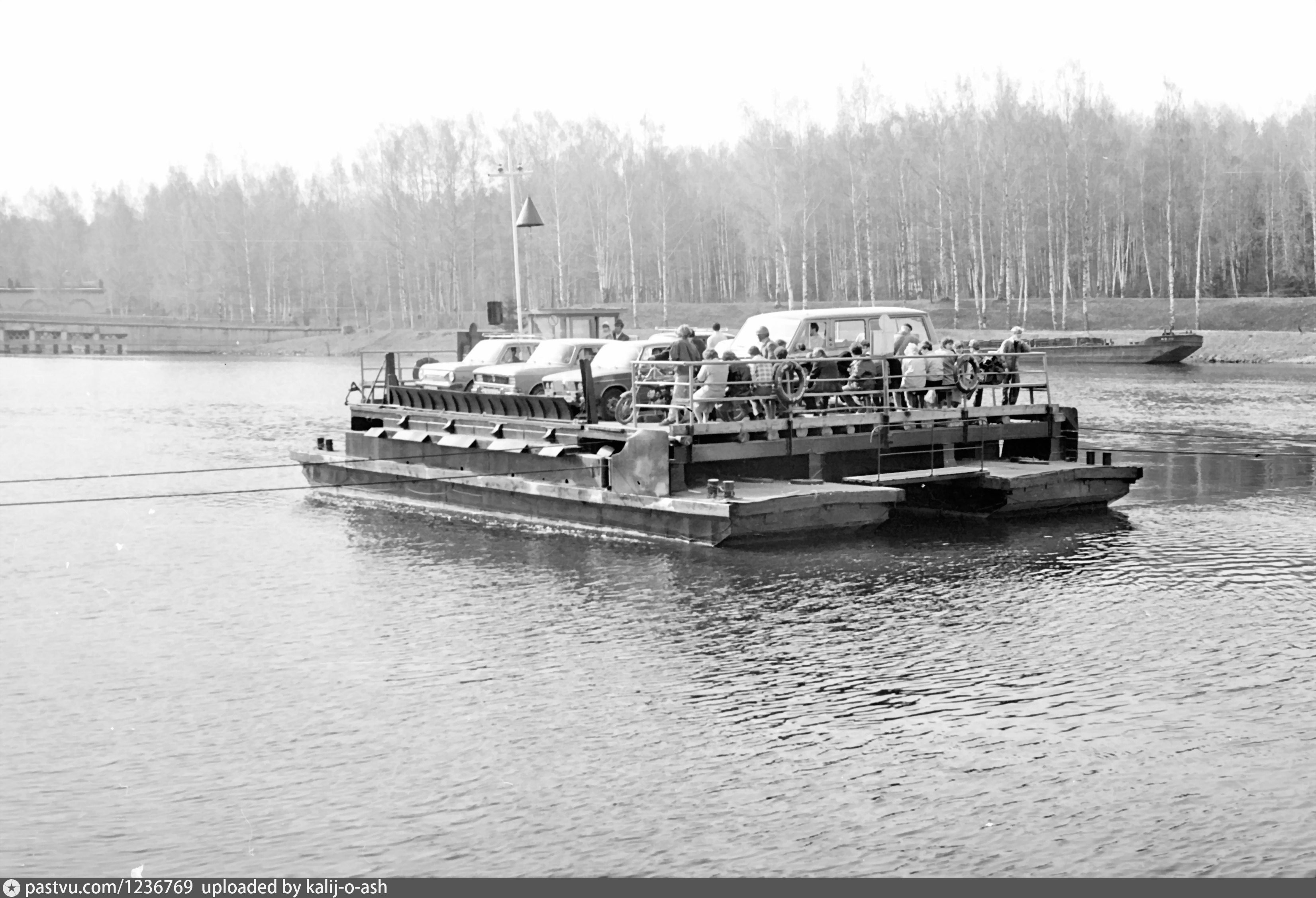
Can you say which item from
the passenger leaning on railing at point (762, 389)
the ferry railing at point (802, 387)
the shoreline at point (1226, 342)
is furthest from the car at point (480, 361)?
the shoreline at point (1226, 342)

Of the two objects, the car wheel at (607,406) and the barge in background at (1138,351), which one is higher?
the barge in background at (1138,351)

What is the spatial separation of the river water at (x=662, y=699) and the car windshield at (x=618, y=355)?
153 inches

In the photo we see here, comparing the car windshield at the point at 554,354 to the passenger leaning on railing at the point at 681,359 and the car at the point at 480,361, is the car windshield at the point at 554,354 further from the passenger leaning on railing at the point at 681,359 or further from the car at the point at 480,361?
the passenger leaning on railing at the point at 681,359

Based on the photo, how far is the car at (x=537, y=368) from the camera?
2644 cm

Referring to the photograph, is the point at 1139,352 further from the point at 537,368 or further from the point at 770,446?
the point at 770,446

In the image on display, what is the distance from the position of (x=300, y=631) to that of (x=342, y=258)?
114888 mm

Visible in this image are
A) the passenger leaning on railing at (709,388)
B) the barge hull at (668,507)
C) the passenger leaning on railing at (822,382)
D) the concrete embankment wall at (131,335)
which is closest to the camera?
the barge hull at (668,507)

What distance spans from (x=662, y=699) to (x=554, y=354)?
1570cm

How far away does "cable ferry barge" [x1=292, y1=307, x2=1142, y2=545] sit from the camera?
63.3ft

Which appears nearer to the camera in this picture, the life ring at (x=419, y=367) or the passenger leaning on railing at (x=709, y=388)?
the passenger leaning on railing at (x=709, y=388)

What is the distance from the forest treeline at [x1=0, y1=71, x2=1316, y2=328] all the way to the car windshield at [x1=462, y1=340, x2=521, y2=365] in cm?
4614

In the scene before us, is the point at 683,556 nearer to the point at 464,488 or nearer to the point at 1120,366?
the point at 464,488

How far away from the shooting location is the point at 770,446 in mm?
19844

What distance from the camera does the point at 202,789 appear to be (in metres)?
10.5
